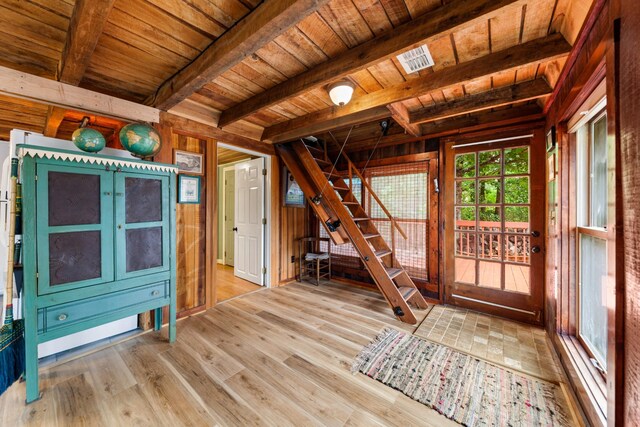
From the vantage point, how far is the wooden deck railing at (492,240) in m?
2.79

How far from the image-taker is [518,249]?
2807 mm

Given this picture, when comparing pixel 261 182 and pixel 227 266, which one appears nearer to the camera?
pixel 261 182

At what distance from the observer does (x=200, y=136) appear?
2975 millimetres

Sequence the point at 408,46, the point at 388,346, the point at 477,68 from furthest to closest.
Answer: the point at 388,346
the point at 477,68
the point at 408,46

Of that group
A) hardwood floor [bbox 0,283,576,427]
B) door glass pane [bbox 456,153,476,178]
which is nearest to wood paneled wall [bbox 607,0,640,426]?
hardwood floor [bbox 0,283,576,427]

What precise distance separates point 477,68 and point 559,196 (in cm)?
132

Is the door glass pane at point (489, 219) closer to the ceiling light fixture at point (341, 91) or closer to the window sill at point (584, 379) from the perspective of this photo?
the window sill at point (584, 379)

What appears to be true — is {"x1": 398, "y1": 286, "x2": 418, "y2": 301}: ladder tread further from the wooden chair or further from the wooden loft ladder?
the wooden chair

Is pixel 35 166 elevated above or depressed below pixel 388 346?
above

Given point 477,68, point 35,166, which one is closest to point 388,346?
point 477,68

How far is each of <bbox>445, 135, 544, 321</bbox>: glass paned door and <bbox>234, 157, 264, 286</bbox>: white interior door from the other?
2.79 m

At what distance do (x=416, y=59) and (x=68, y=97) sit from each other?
116 inches

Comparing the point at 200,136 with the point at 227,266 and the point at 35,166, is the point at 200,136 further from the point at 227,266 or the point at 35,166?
the point at 227,266

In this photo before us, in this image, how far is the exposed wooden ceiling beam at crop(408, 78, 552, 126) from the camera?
2.16 metres
